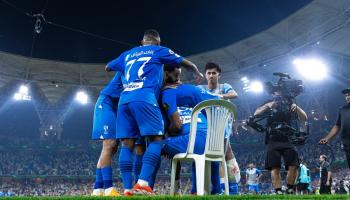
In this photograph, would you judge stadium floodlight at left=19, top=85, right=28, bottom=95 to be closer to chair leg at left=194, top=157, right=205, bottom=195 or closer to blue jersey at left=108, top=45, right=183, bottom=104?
blue jersey at left=108, top=45, right=183, bottom=104

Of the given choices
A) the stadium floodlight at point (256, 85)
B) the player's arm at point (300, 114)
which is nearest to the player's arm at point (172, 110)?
the player's arm at point (300, 114)

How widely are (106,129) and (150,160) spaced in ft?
3.88

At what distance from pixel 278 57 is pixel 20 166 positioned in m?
26.7

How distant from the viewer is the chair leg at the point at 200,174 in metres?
3.89

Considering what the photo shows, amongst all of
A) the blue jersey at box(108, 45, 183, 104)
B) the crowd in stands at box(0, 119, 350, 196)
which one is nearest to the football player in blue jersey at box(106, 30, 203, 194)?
the blue jersey at box(108, 45, 183, 104)

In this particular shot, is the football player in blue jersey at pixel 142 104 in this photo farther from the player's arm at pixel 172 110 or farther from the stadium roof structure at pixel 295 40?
the stadium roof structure at pixel 295 40

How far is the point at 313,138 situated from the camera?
32.5 m

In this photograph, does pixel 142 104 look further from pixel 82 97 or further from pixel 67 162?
pixel 67 162

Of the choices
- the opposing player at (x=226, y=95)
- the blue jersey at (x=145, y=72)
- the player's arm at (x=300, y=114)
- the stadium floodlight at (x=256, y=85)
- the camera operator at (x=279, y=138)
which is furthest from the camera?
the stadium floodlight at (x=256, y=85)

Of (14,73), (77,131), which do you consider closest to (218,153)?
(14,73)

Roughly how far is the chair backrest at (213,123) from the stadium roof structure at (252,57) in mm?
17516

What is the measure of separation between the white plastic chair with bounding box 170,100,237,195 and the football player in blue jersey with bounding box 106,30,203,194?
1.10ft

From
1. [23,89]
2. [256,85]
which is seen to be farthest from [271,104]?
[23,89]

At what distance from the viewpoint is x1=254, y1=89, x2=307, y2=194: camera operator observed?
5.64 m
